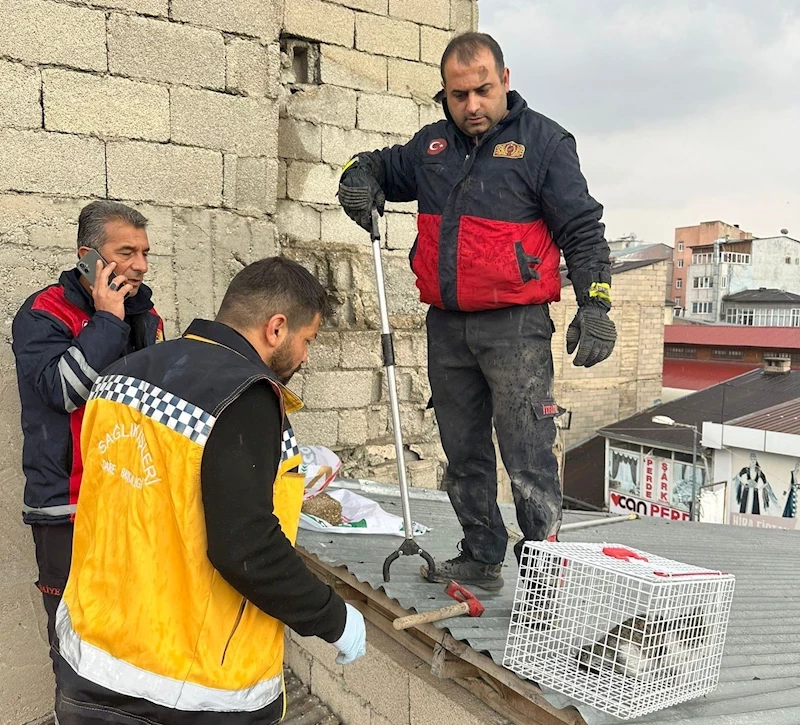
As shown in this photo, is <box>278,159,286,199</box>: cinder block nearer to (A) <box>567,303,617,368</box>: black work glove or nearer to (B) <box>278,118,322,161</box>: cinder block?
(B) <box>278,118,322,161</box>: cinder block

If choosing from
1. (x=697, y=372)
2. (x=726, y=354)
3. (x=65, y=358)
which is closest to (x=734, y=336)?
(x=726, y=354)

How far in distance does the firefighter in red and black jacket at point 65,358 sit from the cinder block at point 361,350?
2.24 m

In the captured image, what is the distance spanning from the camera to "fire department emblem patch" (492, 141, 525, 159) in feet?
8.77

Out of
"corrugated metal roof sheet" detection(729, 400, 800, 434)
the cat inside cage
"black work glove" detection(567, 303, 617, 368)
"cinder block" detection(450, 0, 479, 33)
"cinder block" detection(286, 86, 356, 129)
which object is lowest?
"corrugated metal roof sheet" detection(729, 400, 800, 434)

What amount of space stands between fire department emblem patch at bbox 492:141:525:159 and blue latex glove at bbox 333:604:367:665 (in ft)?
5.54

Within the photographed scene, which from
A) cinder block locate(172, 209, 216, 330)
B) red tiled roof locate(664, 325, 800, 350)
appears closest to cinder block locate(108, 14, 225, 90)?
cinder block locate(172, 209, 216, 330)

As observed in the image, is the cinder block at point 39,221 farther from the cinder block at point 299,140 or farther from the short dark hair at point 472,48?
the short dark hair at point 472,48

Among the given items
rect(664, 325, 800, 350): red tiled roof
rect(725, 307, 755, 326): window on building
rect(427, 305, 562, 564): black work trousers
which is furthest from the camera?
rect(725, 307, 755, 326): window on building

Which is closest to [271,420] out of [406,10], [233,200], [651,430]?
[233,200]

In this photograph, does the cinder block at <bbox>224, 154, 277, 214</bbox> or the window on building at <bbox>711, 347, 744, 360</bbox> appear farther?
the window on building at <bbox>711, 347, 744, 360</bbox>

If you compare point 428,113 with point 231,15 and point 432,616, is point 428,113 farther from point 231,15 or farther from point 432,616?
point 432,616

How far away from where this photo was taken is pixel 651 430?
62.7 ft

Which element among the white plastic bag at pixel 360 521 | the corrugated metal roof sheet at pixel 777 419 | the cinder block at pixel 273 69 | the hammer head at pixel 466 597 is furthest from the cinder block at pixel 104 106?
the corrugated metal roof sheet at pixel 777 419

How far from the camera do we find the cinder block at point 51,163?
12.1 feet
